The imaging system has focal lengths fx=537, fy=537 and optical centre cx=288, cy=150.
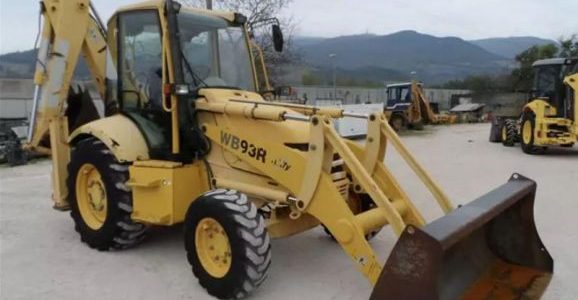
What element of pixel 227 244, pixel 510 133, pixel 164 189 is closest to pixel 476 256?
pixel 227 244

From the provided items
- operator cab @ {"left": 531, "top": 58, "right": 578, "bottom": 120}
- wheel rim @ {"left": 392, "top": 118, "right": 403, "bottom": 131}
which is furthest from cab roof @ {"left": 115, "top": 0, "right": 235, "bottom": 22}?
wheel rim @ {"left": 392, "top": 118, "right": 403, "bottom": 131}

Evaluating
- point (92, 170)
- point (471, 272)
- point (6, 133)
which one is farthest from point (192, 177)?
point (6, 133)

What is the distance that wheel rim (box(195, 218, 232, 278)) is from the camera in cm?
421

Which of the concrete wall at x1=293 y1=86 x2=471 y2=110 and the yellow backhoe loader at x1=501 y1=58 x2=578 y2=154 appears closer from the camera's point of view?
the yellow backhoe loader at x1=501 y1=58 x2=578 y2=154

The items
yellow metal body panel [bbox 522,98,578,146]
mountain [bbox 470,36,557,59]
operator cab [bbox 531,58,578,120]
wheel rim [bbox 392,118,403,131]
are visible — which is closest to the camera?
yellow metal body panel [bbox 522,98,578,146]

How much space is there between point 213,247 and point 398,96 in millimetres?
24135

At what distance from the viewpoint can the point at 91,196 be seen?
5570 mm

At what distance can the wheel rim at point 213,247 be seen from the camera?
4211 mm

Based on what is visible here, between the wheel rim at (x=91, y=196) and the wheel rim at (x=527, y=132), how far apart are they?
12.2m

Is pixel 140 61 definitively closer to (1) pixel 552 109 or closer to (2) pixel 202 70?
(2) pixel 202 70

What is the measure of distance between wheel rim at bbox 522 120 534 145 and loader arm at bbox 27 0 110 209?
39.4 feet

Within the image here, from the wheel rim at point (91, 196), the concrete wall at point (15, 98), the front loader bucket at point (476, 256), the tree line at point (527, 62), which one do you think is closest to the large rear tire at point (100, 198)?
the wheel rim at point (91, 196)

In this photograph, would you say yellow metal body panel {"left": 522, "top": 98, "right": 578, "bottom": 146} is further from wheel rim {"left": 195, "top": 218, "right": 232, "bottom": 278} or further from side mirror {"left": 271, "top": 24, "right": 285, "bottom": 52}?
wheel rim {"left": 195, "top": 218, "right": 232, "bottom": 278}

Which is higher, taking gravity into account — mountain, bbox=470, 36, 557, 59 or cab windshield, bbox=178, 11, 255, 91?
mountain, bbox=470, 36, 557, 59
